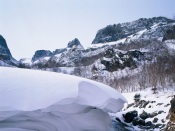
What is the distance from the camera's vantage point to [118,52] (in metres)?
46.6

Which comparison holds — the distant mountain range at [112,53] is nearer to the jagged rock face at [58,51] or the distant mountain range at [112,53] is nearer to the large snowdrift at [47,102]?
the jagged rock face at [58,51]

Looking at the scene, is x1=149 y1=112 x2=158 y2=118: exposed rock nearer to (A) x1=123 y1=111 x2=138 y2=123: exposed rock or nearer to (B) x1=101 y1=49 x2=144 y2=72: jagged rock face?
(A) x1=123 y1=111 x2=138 y2=123: exposed rock

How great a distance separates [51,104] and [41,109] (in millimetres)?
90

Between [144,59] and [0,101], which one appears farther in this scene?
[144,59]

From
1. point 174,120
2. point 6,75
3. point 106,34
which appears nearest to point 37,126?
point 6,75

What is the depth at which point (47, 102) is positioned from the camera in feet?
6.78

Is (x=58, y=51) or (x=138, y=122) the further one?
(x=58, y=51)

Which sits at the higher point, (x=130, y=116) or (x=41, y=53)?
(x=41, y=53)

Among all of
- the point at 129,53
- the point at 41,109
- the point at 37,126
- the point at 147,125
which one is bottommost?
the point at 147,125

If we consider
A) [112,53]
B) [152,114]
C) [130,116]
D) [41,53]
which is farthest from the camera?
[41,53]

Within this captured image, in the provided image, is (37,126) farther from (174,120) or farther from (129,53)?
(129,53)

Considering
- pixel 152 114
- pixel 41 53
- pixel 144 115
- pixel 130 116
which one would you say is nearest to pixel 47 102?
pixel 152 114

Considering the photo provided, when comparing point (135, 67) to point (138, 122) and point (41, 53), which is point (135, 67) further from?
point (41, 53)

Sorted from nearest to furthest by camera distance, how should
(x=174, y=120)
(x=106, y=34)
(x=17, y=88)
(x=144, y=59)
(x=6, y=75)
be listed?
(x=17, y=88) → (x=6, y=75) → (x=174, y=120) → (x=144, y=59) → (x=106, y=34)
